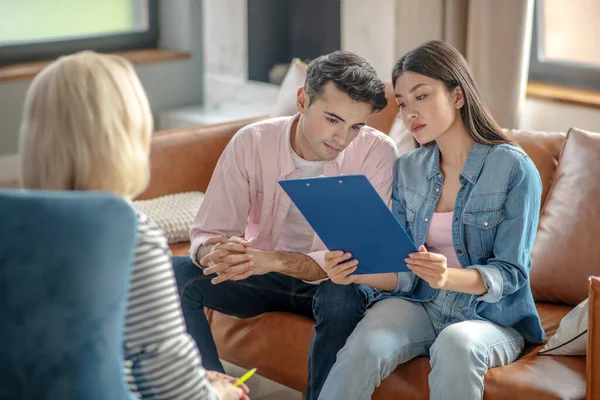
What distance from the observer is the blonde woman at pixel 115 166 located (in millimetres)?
1219

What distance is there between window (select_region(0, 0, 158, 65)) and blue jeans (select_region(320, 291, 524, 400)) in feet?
9.36

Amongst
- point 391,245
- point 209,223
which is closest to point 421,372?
point 391,245

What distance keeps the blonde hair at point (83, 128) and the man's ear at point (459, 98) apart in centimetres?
95

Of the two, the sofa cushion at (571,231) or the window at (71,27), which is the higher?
the window at (71,27)

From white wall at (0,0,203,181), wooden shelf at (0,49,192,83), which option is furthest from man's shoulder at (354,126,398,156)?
white wall at (0,0,203,181)

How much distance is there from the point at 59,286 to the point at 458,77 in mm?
1196

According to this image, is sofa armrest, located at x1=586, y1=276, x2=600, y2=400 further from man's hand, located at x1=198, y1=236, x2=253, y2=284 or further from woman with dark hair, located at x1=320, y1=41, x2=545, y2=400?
man's hand, located at x1=198, y1=236, x2=253, y2=284

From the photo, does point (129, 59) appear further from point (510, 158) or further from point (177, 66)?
point (510, 158)

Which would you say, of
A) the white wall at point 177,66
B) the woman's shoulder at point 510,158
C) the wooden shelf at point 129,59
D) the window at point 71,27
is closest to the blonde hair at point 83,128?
the woman's shoulder at point 510,158

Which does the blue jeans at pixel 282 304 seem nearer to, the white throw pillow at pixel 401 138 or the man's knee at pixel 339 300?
the man's knee at pixel 339 300

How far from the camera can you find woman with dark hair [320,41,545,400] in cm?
185

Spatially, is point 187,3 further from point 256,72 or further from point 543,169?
point 543,169

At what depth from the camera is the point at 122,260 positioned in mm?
1111

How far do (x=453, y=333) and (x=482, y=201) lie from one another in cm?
32
